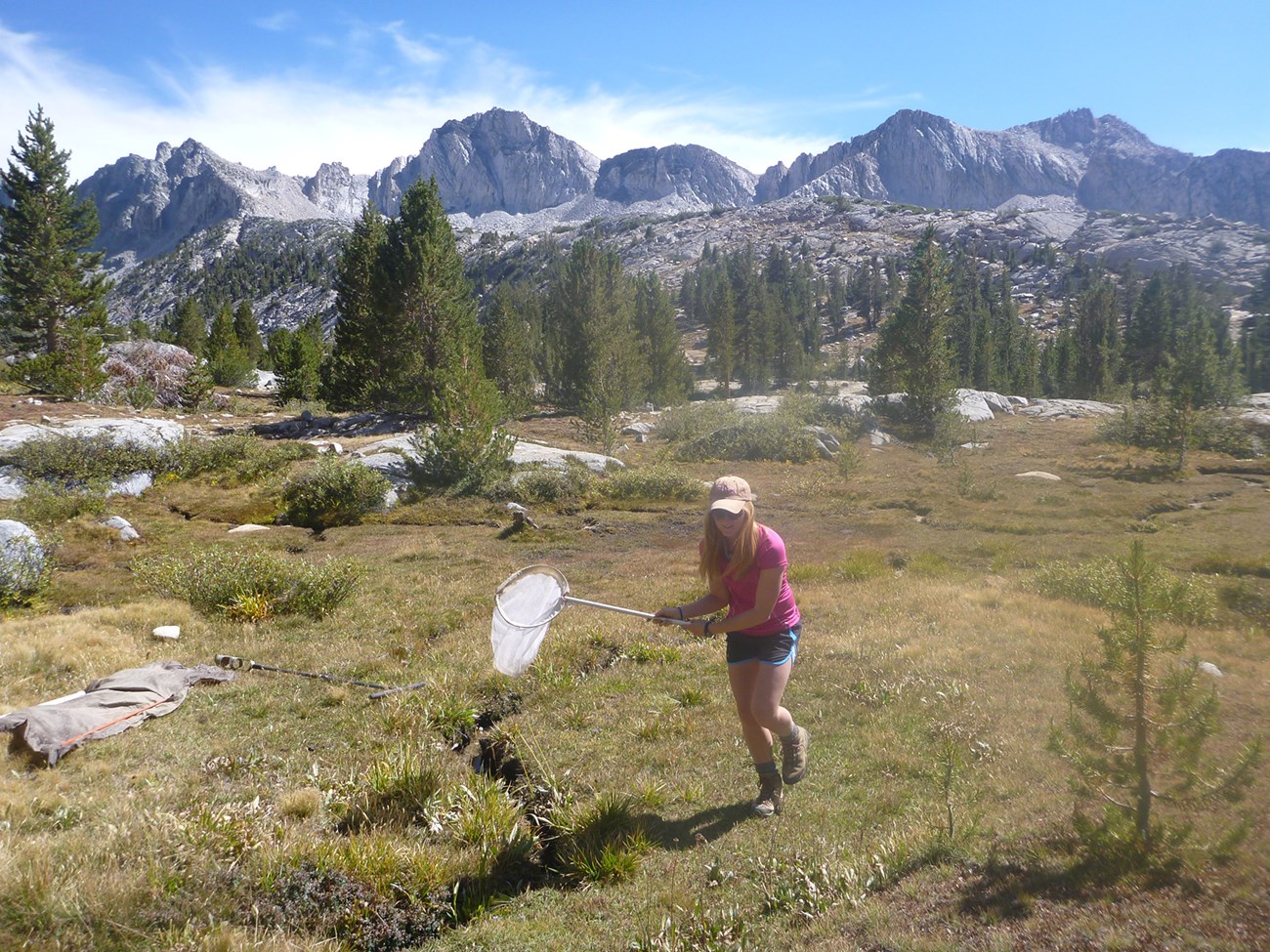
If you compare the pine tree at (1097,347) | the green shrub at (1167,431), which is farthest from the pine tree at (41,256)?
the pine tree at (1097,347)

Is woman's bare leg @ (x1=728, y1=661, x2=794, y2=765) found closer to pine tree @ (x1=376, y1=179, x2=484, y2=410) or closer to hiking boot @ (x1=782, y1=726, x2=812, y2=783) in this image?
hiking boot @ (x1=782, y1=726, x2=812, y2=783)

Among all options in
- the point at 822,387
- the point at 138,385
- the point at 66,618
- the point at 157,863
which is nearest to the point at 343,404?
the point at 138,385

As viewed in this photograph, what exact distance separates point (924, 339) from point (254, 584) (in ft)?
144

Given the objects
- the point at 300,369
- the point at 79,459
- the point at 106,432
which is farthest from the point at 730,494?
the point at 300,369

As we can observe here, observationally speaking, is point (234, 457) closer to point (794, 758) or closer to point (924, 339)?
point (794, 758)

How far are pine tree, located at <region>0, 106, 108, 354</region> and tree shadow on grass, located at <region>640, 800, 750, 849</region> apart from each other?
139 feet

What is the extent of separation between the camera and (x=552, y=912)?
403 cm

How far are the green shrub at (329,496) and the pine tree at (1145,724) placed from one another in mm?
19561

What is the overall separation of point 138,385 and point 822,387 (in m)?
52.3

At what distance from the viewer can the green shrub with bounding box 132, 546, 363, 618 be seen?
10820mm

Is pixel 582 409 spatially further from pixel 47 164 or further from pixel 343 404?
pixel 47 164

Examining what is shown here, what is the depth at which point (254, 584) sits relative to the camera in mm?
11039

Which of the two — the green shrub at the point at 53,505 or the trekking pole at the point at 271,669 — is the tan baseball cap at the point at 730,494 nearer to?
the trekking pole at the point at 271,669

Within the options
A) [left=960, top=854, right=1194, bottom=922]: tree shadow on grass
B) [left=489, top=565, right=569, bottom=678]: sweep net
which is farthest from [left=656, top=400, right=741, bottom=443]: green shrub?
[left=960, top=854, right=1194, bottom=922]: tree shadow on grass
